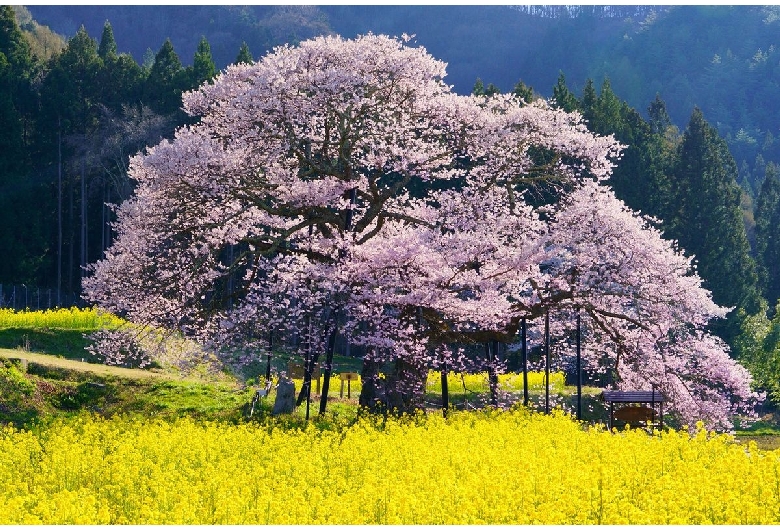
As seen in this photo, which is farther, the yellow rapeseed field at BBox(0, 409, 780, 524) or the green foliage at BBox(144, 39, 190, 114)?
the green foliage at BBox(144, 39, 190, 114)

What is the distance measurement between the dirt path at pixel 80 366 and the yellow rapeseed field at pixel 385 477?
6.64 metres

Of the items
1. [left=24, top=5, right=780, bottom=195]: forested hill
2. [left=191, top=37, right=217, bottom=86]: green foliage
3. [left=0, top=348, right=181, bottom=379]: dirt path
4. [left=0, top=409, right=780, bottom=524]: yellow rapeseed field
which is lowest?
[left=0, top=409, right=780, bottom=524]: yellow rapeseed field

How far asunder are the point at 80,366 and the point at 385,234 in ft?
27.4

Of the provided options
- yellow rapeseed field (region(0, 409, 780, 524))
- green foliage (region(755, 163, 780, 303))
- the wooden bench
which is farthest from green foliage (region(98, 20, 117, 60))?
yellow rapeseed field (region(0, 409, 780, 524))

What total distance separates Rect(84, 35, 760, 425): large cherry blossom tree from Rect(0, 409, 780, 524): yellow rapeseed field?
3.91m

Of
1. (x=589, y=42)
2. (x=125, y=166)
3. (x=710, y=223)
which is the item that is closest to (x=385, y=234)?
(x=125, y=166)

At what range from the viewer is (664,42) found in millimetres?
116688

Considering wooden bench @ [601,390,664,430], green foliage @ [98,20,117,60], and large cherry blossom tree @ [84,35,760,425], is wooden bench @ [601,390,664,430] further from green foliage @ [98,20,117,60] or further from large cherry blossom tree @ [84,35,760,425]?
green foliage @ [98,20,117,60]

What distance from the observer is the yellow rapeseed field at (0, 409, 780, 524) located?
9672 millimetres

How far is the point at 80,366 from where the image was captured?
24.4m

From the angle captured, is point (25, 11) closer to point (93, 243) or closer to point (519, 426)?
point (93, 243)

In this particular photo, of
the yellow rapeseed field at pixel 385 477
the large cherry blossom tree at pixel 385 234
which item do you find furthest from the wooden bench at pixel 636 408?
the yellow rapeseed field at pixel 385 477

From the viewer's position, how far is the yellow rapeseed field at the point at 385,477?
9672mm

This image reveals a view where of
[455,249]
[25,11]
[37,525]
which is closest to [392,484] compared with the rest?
[37,525]
